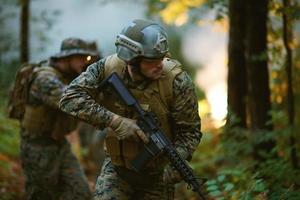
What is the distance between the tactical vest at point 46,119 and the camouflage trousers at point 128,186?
7.00 ft

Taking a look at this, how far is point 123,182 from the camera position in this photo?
553 cm

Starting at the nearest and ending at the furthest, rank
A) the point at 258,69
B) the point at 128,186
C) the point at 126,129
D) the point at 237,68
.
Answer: the point at 126,129 < the point at 128,186 < the point at 258,69 < the point at 237,68

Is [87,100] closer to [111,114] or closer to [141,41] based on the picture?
[111,114]

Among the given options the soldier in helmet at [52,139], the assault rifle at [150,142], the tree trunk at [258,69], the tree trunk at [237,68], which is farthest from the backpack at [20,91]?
the tree trunk at [237,68]

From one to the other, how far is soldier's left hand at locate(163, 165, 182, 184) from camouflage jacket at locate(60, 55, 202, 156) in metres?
0.18

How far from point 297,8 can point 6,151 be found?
646 centimetres

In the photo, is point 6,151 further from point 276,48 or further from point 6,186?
point 276,48

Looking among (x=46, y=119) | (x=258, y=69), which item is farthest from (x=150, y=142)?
(x=258, y=69)

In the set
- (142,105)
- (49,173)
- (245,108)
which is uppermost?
(142,105)

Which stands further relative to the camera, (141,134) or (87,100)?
(87,100)

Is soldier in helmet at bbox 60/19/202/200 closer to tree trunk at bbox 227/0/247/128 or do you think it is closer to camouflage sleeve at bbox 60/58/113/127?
camouflage sleeve at bbox 60/58/113/127

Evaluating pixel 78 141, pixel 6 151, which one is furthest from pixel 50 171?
pixel 78 141

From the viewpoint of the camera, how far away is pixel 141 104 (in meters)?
5.33

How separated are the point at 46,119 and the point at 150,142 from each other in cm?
273
